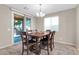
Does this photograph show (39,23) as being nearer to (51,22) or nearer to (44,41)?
(51,22)

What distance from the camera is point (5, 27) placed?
8.94 ft

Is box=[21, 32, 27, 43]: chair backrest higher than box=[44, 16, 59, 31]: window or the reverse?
the reverse

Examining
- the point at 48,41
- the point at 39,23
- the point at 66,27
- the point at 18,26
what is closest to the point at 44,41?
the point at 48,41

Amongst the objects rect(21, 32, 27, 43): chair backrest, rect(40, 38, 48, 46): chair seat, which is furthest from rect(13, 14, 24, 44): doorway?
rect(40, 38, 48, 46): chair seat

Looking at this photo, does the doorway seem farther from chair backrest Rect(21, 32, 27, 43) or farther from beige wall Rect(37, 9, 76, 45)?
beige wall Rect(37, 9, 76, 45)

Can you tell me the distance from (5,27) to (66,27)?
1838 millimetres

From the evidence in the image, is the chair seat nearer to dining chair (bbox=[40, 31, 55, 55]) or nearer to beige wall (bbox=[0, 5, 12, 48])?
dining chair (bbox=[40, 31, 55, 55])

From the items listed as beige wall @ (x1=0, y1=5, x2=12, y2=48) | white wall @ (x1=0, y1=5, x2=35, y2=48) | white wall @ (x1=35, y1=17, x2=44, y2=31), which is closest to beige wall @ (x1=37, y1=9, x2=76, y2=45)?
white wall @ (x1=35, y1=17, x2=44, y2=31)

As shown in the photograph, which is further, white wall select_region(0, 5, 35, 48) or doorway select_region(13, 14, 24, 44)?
white wall select_region(0, 5, 35, 48)

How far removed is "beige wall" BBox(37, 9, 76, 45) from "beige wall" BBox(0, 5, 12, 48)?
0.96 metres

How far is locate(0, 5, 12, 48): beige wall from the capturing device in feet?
8.30

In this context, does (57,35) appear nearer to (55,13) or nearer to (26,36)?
(55,13)
